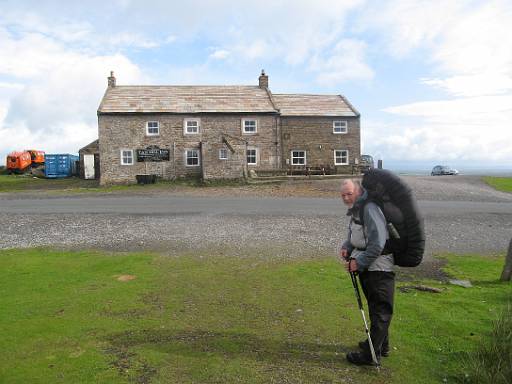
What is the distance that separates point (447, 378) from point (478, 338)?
4.37 feet

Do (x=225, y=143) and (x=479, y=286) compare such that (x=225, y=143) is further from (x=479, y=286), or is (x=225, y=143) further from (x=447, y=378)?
(x=447, y=378)

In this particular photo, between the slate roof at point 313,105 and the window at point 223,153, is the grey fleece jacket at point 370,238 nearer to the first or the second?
the window at point 223,153

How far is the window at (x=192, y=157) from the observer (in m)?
37.6

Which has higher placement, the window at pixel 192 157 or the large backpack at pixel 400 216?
the window at pixel 192 157

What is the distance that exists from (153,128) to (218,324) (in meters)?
32.8

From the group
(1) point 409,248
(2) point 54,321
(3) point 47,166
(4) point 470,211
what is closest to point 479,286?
(1) point 409,248

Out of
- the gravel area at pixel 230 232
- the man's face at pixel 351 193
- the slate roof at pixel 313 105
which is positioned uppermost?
the slate roof at pixel 313 105

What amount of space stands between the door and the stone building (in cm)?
776

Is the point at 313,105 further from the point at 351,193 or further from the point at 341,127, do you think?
the point at 351,193

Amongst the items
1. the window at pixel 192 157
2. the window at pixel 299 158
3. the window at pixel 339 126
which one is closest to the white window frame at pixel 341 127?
the window at pixel 339 126

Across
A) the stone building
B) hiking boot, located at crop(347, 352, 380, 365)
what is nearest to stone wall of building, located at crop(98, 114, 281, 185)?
the stone building

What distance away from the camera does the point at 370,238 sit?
202 inches

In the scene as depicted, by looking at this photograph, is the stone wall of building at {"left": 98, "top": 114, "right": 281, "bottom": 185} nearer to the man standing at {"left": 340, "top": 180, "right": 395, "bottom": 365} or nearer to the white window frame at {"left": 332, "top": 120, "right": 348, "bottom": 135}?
the white window frame at {"left": 332, "top": 120, "right": 348, "bottom": 135}

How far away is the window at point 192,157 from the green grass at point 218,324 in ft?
91.4
